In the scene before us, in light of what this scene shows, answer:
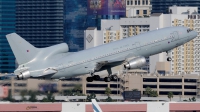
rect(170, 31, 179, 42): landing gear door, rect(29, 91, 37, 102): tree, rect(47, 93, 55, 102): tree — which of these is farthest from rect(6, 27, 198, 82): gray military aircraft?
rect(47, 93, 55, 102): tree

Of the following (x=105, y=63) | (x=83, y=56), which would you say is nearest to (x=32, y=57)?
(x=83, y=56)

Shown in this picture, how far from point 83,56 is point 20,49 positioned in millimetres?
7831

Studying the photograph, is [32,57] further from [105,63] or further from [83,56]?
[105,63]

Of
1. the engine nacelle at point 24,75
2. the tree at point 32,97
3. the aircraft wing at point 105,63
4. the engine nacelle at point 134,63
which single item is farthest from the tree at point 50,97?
the engine nacelle at point 24,75

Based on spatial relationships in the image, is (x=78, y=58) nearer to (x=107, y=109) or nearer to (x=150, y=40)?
(x=150, y=40)

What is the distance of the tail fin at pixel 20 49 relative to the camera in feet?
481

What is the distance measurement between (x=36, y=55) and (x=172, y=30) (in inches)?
737

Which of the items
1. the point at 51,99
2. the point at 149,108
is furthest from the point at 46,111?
the point at 149,108

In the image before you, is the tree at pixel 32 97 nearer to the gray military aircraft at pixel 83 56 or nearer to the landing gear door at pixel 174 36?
the gray military aircraft at pixel 83 56

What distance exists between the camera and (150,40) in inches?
5940

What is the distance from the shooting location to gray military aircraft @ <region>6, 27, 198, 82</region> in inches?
5738

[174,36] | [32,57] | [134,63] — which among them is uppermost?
[174,36]

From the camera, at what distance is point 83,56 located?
5802 inches

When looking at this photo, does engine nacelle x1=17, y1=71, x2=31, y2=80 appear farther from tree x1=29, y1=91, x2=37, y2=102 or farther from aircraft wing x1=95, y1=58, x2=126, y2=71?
tree x1=29, y1=91, x2=37, y2=102
